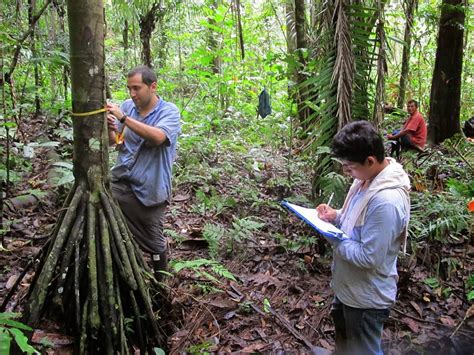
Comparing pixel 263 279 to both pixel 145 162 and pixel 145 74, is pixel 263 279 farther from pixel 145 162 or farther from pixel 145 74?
pixel 145 74

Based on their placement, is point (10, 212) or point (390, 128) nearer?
point (10, 212)

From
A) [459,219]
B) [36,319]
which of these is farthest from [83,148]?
[459,219]

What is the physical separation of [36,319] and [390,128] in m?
9.23

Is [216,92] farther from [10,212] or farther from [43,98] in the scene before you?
[10,212]

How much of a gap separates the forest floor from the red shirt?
11.1 ft

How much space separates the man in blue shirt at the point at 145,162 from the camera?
3.27 m

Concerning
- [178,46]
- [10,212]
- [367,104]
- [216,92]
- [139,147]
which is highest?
[178,46]

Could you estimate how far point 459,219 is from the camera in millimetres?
4613

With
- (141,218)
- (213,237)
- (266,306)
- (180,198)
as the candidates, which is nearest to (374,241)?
(266,306)

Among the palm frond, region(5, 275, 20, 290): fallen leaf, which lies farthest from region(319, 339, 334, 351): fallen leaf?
region(5, 275, 20, 290): fallen leaf

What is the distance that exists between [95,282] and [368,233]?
1657mm

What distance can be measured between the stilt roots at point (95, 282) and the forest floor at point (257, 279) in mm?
205

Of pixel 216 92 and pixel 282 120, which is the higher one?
pixel 216 92

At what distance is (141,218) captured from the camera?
343 centimetres
